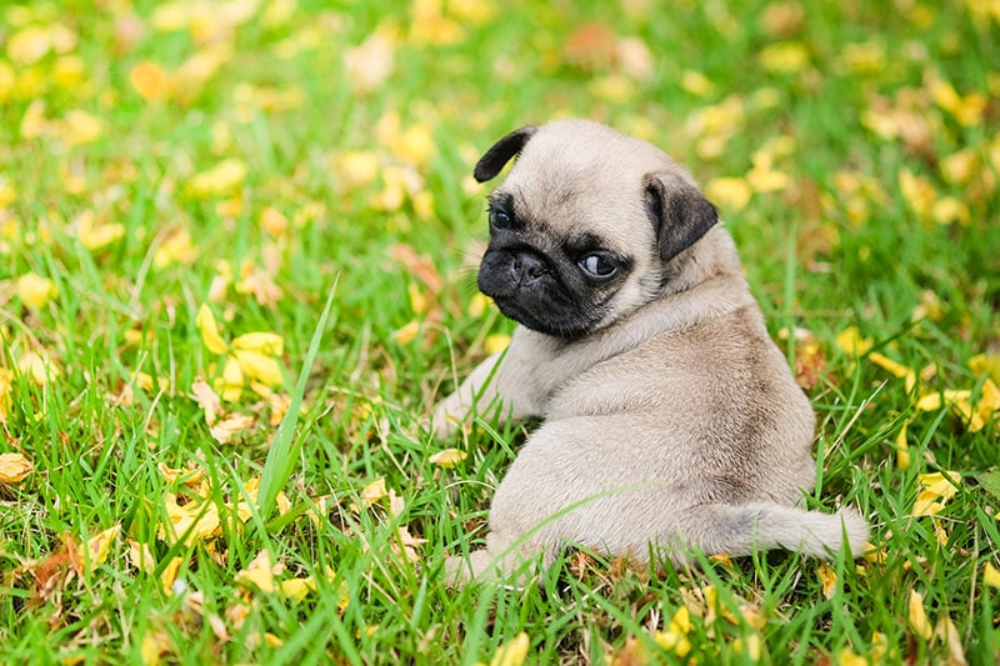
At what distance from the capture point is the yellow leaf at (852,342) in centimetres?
464

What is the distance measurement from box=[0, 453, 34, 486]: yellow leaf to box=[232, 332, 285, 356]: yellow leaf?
1.02 m

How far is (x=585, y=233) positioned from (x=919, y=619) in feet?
5.73

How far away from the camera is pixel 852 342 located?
468cm

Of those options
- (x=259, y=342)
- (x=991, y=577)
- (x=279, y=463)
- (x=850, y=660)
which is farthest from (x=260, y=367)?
(x=991, y=577)

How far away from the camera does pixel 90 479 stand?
3635 millimetres

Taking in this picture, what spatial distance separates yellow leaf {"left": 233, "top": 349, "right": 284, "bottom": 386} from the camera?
427 centimetres

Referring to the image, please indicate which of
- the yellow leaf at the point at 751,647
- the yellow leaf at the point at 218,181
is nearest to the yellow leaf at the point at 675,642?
the yellow leaf at the point at 751,647

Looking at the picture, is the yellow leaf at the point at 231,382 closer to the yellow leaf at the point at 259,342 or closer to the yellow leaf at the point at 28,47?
the yellow leaf at the point at 259,342

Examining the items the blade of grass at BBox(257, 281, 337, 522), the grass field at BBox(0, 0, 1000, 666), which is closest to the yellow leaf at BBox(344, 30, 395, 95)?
the grass field at BBox(0, 0, 1000, 666)

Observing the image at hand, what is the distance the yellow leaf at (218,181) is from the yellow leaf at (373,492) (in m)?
2.45

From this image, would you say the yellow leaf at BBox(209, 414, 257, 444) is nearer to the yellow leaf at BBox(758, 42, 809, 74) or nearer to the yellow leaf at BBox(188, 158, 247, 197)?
the yellow leaf at BBox(188, 158, 247, 197)

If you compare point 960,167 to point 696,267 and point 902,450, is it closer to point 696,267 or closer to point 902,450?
point 902,450

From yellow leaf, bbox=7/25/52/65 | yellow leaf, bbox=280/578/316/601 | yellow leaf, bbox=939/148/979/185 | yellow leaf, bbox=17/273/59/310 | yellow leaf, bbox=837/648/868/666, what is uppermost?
yellow leaf, bbox=7/25/52/65

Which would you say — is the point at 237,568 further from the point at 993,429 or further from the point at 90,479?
the point at 993,429
